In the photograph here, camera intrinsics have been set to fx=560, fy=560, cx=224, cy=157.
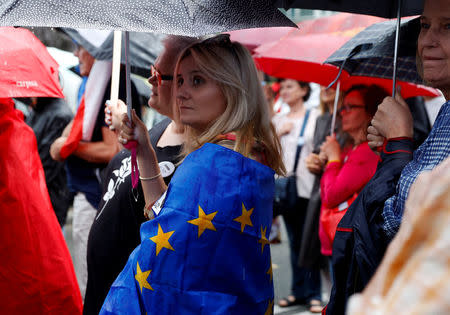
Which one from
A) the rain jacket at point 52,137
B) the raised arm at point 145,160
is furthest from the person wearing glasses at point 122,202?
the rain jacket at point 52,137

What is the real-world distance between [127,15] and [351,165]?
2.21m

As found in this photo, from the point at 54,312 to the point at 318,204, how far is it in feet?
8.51

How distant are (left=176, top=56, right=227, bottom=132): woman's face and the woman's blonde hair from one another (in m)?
0.02

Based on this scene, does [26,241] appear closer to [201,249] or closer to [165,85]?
[165,85]

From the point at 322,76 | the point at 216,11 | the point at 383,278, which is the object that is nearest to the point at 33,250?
the point at 216,11

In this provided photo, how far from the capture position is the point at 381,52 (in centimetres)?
253

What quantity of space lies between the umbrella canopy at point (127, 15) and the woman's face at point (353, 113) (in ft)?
6.28

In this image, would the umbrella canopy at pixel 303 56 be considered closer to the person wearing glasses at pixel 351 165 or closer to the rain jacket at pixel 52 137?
the person wearing glasses at pixel 351 165

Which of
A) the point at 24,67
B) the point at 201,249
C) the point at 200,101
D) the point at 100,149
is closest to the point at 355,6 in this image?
the point at 200,101

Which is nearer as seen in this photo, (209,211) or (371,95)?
(209,211)

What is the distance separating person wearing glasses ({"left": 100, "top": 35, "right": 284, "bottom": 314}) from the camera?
75.9 inches

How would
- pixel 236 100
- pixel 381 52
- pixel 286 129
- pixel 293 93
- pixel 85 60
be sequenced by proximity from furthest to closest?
pixel 293 93 → pixel 286 129 → pixel 85 60 → pixel 381 52 → pixel 236 100

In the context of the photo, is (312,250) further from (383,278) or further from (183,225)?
(383,278)

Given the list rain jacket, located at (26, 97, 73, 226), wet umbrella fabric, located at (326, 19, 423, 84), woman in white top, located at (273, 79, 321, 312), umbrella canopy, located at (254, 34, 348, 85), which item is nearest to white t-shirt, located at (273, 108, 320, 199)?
woman in white top, located at (273, 79, 321, 312)
